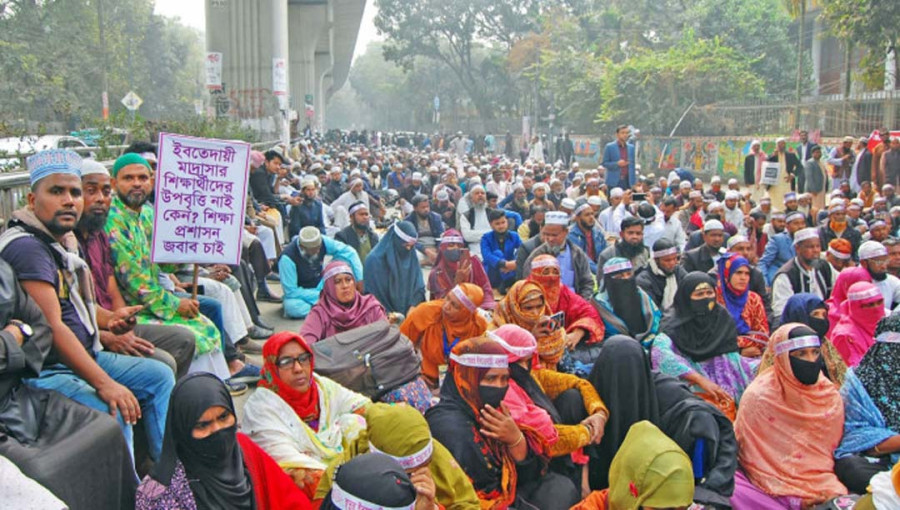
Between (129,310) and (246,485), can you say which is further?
(129,310)

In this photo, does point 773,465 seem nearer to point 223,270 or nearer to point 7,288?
point 7,288

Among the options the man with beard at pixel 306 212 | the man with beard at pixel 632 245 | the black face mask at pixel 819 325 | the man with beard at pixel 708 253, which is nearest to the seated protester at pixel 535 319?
the black face mask at pixel 819 325

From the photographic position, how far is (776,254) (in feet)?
27.0

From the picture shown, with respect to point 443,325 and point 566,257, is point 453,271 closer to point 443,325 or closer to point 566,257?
point 566,257

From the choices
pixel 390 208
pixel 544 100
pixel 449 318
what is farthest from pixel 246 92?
pixel 544 100

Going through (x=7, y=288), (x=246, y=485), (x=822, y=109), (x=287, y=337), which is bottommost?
(x=246, y=485)

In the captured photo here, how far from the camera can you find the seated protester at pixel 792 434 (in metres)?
3.86

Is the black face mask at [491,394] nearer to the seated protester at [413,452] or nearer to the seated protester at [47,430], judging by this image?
the seated protester at [413,452]

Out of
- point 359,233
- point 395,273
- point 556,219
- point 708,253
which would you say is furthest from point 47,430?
point 359,233

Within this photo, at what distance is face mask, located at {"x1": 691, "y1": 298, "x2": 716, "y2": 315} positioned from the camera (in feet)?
15.5

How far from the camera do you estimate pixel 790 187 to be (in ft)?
46.5

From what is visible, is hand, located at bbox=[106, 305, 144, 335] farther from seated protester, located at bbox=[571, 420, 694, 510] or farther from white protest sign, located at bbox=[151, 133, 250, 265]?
seated protester, located at bbox=[571, 420, 694, 510]

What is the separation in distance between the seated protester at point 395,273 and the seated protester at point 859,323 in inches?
132

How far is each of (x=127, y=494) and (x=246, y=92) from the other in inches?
674
